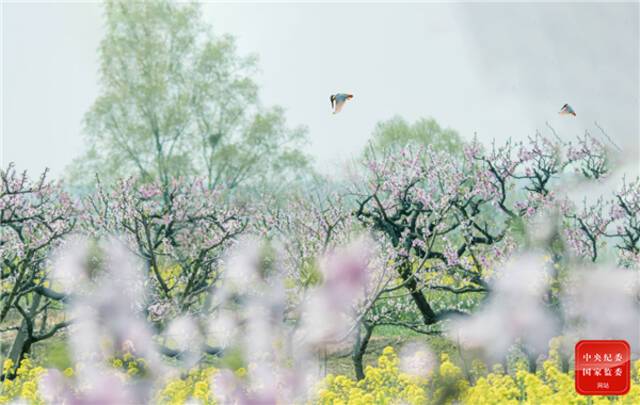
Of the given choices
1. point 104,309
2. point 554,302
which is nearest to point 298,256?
point 104,309

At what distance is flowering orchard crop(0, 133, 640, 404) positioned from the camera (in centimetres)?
828

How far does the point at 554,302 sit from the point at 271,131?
59.2 feet

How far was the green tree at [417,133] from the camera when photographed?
102 ft

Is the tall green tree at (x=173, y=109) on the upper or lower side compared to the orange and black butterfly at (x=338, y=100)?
upper

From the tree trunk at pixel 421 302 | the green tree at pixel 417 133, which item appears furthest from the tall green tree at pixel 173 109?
the tree trunk at pixel 421 302

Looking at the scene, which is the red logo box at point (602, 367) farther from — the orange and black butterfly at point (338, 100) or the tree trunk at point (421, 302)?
the tree trunk at point (421, 302)

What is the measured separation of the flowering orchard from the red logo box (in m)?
1.70

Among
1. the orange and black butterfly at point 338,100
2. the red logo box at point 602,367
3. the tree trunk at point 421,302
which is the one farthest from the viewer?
the tree trunk at point 421,302

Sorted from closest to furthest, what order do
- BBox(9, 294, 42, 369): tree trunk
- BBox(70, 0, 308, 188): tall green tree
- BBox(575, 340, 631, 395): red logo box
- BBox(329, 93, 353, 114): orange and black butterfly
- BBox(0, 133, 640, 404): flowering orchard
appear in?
BBox(575, 340, 631, 395): red logo box → BBox(329, 93, 353, 114): orange and black butterfly → BBox(0, 133, 640, 404): flowering orchard → BBox(9, 294, 42, 369): tree trunk → BBox(70, 0, 308, 188): tall green tree

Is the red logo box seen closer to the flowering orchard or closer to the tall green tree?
the flowering orchard

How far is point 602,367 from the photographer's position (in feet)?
17.0

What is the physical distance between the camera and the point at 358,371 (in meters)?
9.79

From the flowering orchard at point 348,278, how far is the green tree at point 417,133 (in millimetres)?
19068

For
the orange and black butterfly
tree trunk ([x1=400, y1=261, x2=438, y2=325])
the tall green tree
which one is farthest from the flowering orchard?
the tall green tree
